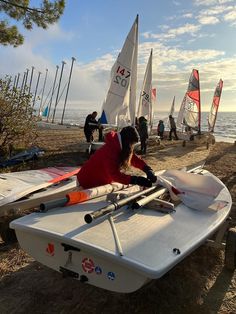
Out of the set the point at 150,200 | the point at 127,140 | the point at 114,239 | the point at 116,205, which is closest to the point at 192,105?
the point at 127,140

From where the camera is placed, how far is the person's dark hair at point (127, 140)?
373cm

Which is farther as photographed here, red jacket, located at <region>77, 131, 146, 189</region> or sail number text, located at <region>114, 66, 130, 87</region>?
sail number text, located at <region>114, 66, 130, 87</region>

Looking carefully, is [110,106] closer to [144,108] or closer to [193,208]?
[144,108]

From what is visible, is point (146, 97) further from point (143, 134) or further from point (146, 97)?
point (143, 134)

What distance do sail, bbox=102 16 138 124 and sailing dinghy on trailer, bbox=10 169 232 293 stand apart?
7.71 m

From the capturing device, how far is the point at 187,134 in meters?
16.2

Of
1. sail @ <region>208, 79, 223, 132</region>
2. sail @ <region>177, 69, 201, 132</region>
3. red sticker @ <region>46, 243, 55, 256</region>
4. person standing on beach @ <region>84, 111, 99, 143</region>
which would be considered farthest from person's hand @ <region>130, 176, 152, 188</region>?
sail @ <region>208, 79, 223, 132</region>

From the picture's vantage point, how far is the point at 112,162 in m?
3.80

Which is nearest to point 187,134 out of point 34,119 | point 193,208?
point 34,119

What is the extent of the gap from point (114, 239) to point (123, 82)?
28.6 feet

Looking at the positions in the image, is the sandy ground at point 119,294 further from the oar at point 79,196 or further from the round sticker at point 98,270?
the oar at point 79,196

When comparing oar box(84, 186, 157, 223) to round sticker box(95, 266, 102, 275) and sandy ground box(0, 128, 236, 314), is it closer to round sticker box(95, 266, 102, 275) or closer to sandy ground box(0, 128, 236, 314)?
round sticker box(95, 266, 102, 275)

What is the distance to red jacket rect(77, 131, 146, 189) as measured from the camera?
3.77 m

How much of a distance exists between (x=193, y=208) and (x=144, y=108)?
1176cm
